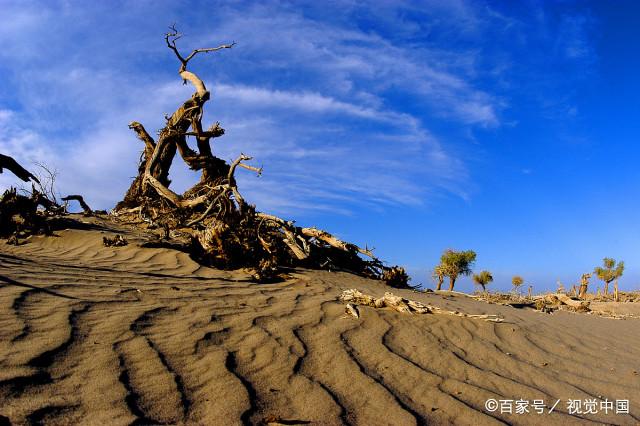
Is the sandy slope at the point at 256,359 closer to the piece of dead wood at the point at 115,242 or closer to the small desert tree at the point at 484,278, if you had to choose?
the piece of dead wood at the point at 115,242

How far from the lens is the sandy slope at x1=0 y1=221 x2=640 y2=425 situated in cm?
225

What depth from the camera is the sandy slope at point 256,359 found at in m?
2.25

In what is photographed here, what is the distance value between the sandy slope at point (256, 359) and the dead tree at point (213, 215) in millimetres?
1641

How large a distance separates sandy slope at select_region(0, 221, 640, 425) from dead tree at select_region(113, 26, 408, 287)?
5.38ft

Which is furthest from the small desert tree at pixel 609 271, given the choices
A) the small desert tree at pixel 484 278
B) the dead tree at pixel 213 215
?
the dead tree at pixel 213 215

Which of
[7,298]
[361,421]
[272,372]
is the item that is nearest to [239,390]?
[272,372]

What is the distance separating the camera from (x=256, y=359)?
286 cm

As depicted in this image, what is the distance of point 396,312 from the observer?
4.28 m

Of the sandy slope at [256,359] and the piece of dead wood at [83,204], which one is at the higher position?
the piece of dead wood at [83,204]

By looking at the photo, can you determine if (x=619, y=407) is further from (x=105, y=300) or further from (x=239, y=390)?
(x=105, y=300)

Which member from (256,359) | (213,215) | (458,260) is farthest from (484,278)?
(256,359)

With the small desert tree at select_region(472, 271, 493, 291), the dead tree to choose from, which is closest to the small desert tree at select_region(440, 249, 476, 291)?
the small desert tree at select_region(472, 271, 493, 291)

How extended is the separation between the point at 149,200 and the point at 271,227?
4.49m

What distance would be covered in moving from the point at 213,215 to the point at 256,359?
6174mm
